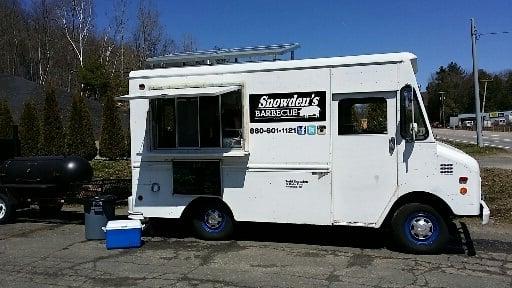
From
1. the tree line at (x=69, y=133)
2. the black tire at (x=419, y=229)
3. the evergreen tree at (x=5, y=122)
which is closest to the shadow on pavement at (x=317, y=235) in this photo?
the black tire at (x=419, y=229)

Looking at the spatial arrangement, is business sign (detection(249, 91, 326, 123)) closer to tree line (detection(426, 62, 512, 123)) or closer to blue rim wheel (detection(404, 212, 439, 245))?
blue rim wheel (detection(404, 212, 439, 245))

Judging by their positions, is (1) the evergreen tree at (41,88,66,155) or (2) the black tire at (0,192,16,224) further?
(1) the evergreen tree at (41,88,66,155)

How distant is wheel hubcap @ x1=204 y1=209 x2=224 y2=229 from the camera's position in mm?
8789

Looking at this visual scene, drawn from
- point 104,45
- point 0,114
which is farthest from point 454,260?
point 104,45

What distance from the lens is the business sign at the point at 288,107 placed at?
8000mm

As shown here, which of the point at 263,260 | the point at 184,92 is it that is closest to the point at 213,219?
the point at 263,260

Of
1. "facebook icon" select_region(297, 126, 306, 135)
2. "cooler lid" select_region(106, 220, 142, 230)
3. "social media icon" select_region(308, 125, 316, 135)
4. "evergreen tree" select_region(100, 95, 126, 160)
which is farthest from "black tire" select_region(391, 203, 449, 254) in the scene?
"evergreen tree" select_region(100, 95, 126, 160)

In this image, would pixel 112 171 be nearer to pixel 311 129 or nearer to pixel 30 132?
pixel 30 132

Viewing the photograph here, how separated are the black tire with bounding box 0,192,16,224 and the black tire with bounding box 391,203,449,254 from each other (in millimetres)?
7969

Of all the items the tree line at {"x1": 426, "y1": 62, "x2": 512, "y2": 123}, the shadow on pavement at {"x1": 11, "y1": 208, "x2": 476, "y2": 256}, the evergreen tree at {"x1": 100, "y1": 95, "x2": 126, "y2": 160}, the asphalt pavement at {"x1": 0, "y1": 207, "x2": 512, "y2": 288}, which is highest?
the tree line at {"x1": 426, "y1": 62, "x2": 512, "y2": 123}

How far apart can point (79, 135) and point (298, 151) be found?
16986 mm

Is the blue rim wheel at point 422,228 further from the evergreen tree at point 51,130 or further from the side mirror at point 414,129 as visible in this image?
the evergreen tree at point 51,130

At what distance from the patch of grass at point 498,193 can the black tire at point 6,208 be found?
32.1 feet

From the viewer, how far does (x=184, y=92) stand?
27.9 ft
